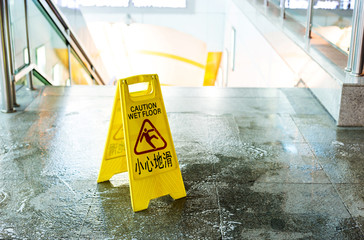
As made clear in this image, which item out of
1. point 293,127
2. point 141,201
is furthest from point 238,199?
point 293,127

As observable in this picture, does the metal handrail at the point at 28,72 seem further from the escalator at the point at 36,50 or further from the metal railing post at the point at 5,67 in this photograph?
the metal railing post at the point at 5,67

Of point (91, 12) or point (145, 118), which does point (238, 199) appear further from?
point (91, 12)

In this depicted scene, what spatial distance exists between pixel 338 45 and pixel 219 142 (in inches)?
87.1

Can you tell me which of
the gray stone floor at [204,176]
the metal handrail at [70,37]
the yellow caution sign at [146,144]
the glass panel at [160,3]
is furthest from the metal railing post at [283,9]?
the glass panel at [160,3]

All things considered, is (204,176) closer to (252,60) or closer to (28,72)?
(28,72)

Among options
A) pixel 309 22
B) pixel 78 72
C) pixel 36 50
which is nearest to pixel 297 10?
pixel 309 22

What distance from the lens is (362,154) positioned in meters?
3.84

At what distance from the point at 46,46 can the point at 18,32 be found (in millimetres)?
1208

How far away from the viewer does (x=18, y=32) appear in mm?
5191

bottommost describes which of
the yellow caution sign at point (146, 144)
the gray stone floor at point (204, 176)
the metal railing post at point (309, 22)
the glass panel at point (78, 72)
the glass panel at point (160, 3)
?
the glass panel at point (78, 72)

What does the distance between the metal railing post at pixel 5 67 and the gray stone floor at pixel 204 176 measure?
0.62 ft

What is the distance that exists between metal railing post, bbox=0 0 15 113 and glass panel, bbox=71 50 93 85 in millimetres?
2941

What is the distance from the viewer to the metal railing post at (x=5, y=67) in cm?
452

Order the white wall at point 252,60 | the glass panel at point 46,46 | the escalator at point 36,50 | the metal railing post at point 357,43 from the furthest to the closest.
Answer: the white wall at point 252,60 < the glass panel at point 46,46 < the escalator at point 36,50 < the metal railing post at point 357,43
